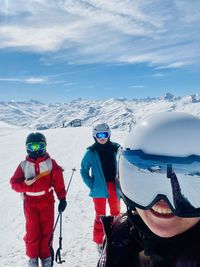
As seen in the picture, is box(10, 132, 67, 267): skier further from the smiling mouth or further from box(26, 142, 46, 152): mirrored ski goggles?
the smiling mouth

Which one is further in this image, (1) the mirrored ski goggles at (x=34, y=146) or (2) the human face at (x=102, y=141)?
(2) the human face at (x=102, y=141)

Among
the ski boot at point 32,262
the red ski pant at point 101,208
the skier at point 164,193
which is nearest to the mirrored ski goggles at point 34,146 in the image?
the red ski pant at point 101,208

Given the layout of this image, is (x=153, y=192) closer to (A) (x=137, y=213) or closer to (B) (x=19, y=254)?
(A) (x=137, y=213)

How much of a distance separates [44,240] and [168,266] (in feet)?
13.2

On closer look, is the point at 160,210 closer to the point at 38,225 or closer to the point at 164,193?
the point at 164,193

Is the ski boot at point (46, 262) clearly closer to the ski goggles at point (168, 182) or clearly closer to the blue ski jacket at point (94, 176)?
the blue ski jacket at point (94, 176)

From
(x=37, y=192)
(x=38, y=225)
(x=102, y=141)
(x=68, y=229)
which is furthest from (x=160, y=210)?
(x=68, y=229)

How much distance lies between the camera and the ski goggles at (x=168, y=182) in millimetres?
1773

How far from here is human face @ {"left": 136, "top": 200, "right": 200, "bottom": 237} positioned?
1779 mm

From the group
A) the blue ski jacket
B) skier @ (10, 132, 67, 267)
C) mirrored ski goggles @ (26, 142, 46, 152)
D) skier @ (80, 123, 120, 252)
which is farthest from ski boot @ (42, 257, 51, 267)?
mirrored ski goggles @ (26, 142, 46, 152)

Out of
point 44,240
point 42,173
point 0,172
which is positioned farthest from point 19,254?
point 0,172

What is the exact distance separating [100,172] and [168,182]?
175 inches

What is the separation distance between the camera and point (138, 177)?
192cm

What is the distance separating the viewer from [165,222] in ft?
5.85
